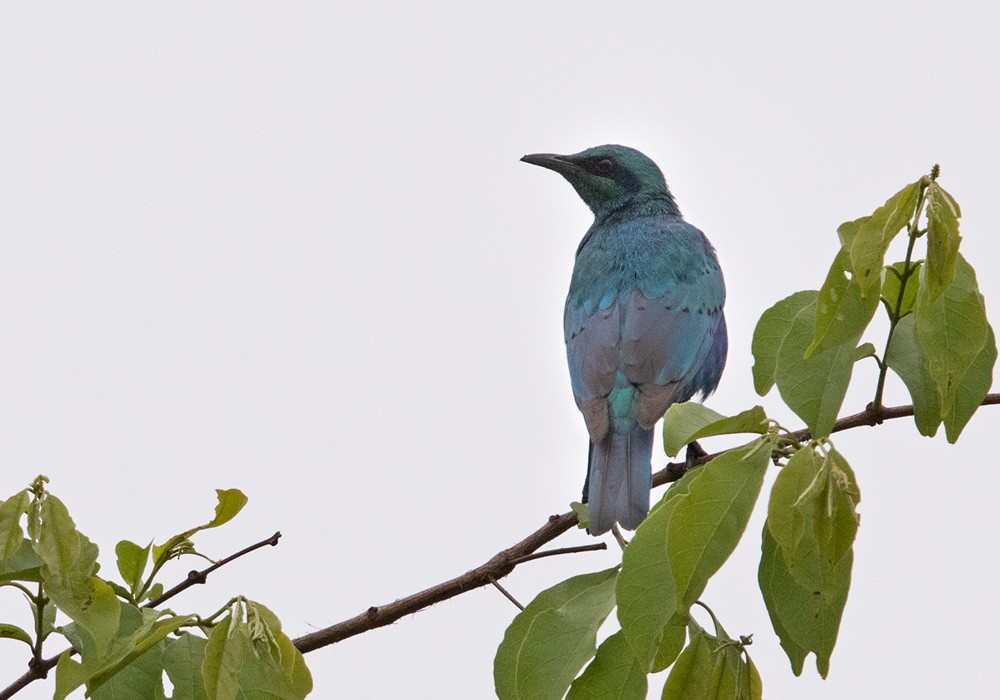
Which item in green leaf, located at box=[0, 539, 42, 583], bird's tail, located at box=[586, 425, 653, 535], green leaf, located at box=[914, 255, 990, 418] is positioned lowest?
green leaf, located at box=[0, 539, 42, 583]

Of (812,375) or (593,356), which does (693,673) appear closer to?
(812,375)

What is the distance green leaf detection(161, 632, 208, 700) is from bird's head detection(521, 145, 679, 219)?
5340 mm

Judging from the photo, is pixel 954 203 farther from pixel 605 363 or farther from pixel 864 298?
pixel 605 363

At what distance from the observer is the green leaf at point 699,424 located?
2.45 metres

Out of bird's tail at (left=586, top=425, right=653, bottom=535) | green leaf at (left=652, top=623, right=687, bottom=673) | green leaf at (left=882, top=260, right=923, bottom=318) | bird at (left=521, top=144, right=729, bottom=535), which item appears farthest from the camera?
bird at (left=521, top=144, right=729, bottom=535)

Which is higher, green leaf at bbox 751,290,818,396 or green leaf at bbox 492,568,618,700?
green leaf at bbox 751,290,818,396

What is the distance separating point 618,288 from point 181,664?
4.04m

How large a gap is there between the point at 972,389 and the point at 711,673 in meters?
0.82

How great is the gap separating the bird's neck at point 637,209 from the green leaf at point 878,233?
16.2ft

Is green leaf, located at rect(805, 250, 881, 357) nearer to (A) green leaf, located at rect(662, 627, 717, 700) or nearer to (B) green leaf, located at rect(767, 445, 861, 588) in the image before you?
(B) green leaf, located at rect(767, 445, 861, 588)

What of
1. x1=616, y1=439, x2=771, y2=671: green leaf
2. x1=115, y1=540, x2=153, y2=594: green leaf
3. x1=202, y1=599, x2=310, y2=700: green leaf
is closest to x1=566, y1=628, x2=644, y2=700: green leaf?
x1=616, y1=439, x2=771, y2=671: green leaf

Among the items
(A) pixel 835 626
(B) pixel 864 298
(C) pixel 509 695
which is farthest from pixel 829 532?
(C) pixel 509 695

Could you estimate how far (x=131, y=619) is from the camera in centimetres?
250

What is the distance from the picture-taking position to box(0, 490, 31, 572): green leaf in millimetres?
2260
